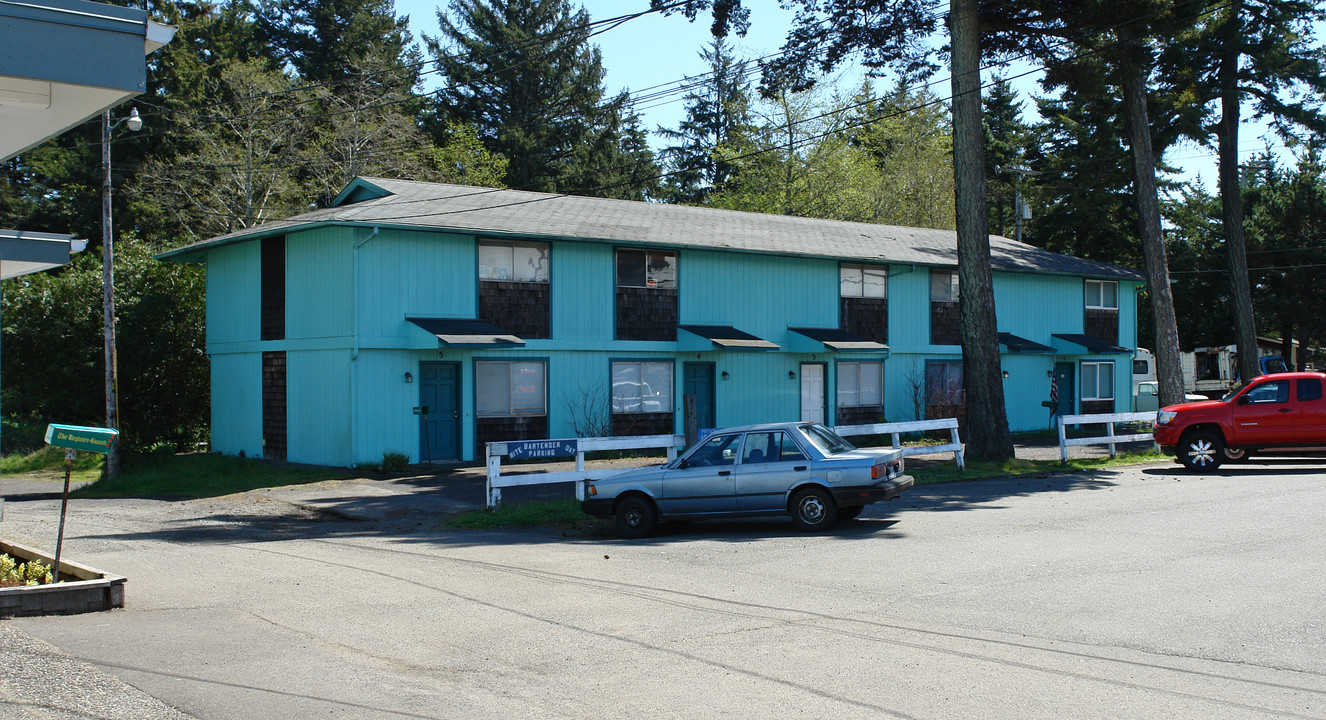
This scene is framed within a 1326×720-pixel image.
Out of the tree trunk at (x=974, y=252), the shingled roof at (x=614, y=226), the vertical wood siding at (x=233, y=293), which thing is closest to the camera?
the tree trunk at (x=974, y=252)

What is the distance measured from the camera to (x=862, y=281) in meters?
30.3

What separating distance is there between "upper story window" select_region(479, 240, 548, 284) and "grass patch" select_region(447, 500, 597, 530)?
369 inches

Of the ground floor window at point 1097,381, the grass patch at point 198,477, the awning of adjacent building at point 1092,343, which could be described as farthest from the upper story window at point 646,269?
the ground floor window at point 1097,381

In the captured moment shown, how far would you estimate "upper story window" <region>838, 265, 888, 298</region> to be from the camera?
2998 centimetres

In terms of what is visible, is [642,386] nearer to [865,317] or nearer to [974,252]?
[865,317]

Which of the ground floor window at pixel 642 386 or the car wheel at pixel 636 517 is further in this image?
the ground floor window at pixel 642 386

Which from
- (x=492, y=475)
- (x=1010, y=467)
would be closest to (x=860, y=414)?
(x=1010, y=467)

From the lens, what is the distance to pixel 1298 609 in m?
8.05

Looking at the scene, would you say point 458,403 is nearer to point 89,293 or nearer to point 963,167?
point 963,167

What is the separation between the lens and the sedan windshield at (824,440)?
13430 millimetres

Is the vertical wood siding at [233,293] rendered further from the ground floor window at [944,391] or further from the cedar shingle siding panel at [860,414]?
the ground floor window at [944,391]

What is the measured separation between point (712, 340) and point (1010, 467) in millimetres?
8068

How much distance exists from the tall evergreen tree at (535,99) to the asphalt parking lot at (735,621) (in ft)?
128

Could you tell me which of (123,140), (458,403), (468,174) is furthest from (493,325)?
(123,140)
